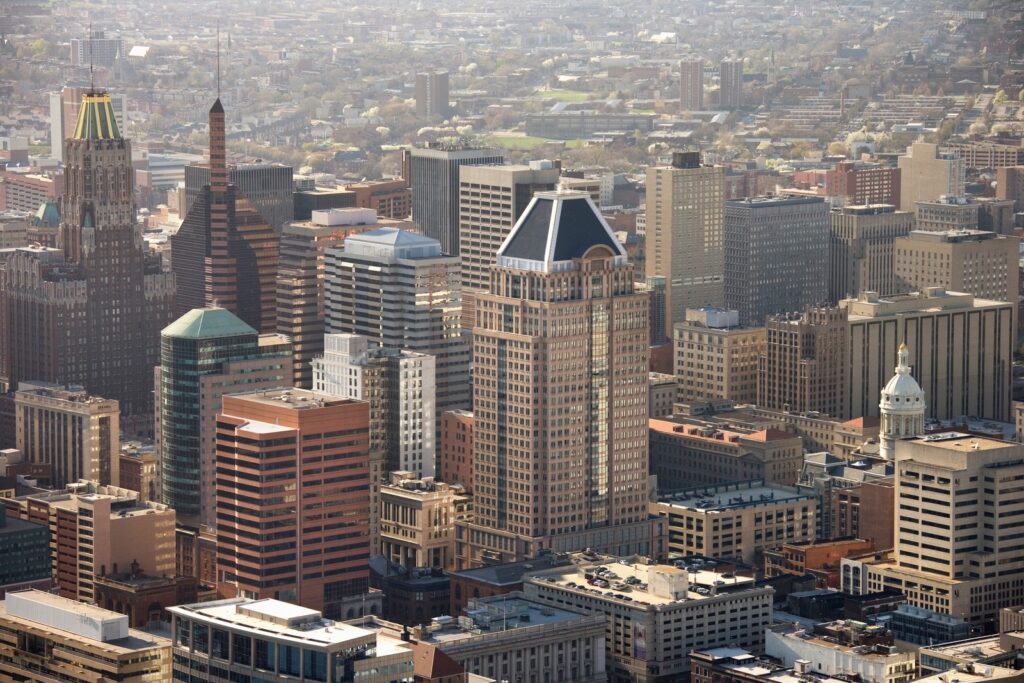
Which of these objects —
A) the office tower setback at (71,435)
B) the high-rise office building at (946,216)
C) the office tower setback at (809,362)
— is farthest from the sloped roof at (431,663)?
the high-rise office building at (946,216)

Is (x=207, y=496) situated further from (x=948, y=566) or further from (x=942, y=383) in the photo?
(x=942, y=383)

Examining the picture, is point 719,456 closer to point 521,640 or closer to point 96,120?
point 521,640

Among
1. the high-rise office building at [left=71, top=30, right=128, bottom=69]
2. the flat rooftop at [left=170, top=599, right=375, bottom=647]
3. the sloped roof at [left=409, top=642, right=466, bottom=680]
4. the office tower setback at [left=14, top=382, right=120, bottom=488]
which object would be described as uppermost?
the high-rise office building at [left=71, top=30, right=128, bottom=69]

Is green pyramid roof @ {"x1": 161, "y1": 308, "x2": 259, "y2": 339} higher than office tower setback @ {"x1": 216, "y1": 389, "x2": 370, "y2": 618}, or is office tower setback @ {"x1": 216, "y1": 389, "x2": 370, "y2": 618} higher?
green pyramid roof @ {"x1": 161, "y1": 308, "x2": 259, "y2": 339}

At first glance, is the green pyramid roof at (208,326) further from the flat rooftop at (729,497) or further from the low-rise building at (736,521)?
the flat rooftop at (729,497)

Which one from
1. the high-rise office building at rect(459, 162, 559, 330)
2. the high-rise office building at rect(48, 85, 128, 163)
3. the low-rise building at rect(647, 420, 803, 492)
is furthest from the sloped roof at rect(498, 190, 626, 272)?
the high-rise office building at rect(48, 85, 128, 163)

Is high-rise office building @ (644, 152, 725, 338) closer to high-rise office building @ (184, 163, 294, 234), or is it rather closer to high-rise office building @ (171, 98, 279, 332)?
high-rise office building @ (184, 163, 294, 234)

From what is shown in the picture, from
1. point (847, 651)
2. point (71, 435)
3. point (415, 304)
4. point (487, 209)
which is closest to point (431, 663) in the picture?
point (847, 651)
